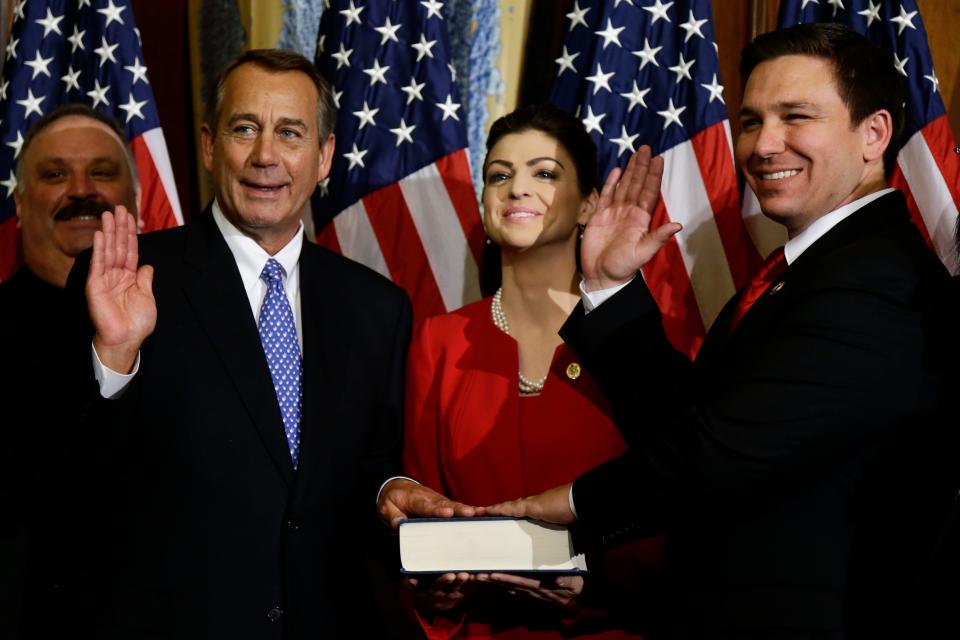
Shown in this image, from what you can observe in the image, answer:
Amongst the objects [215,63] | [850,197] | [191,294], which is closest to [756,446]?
[850,197]

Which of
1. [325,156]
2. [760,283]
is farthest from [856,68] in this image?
[325,156]

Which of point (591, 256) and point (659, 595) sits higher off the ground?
point (591, 256)

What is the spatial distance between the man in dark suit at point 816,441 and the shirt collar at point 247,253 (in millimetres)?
772

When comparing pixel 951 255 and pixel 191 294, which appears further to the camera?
pixel 951 255

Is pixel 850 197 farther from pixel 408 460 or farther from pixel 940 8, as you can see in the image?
pixel 940 8

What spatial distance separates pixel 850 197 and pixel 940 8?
1.51m

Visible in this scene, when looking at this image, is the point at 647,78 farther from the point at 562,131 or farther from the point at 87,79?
the point at 87,79

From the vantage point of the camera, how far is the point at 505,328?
2480mm

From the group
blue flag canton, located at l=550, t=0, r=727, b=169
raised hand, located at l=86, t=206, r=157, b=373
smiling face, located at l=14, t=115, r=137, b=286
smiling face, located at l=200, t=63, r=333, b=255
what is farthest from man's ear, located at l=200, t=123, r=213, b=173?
blue flag canton, located at l=550, t=0, r=727, b=169

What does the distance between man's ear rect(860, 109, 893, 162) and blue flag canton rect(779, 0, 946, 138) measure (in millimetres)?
909

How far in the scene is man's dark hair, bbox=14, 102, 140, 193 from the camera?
3.01 m

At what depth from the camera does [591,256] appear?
2229mm

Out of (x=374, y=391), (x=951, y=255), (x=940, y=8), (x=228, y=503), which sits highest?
(x=940, y=8)

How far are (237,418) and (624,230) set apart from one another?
2.92 feet
